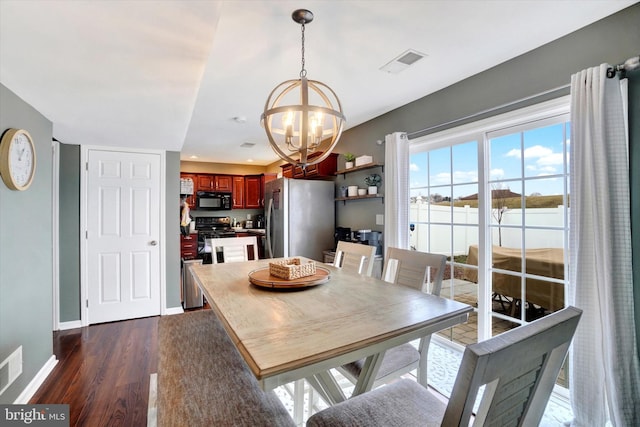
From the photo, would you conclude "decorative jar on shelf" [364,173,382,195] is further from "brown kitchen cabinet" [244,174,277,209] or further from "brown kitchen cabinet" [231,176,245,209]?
"brown kitchen cabinet" [231,176,245,209]

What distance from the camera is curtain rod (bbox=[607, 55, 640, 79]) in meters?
1.55

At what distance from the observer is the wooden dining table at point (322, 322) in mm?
870

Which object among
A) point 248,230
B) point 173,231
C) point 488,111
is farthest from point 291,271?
point 248,230

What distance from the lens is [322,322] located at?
112 cm

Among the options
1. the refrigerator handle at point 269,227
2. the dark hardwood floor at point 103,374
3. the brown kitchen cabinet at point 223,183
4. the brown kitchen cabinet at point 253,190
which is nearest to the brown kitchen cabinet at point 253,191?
the brown kitchen cabinet at point 253,190

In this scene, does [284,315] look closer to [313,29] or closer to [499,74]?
[313,29]

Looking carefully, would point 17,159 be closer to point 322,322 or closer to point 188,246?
point 322,322

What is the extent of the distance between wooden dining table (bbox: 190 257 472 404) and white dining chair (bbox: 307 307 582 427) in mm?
276

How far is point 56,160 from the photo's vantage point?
348cm

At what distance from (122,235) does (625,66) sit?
4.77m

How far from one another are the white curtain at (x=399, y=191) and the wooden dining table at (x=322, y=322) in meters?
1.39

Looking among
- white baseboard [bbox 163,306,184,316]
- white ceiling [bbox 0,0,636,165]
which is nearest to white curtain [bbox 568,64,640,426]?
white ceiling [bbox 0,0,636,165]

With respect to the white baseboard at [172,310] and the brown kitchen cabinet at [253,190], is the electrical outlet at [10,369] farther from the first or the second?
the brown kitchen cabinet at [253,190]

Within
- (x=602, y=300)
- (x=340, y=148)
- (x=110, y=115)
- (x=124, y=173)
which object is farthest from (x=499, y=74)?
(x=124, y=173)
